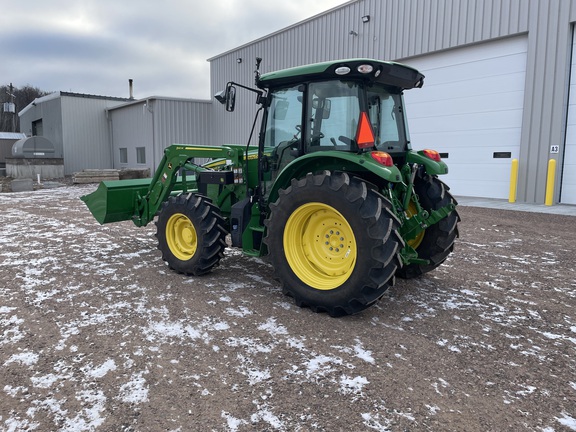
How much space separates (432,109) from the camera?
44.0ft

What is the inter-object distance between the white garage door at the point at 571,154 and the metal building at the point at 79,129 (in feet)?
78.3

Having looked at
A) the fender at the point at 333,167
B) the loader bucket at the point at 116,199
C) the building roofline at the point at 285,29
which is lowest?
the loader bucket at the point at 116,199

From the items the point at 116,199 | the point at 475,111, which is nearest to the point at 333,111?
the point at 116,199

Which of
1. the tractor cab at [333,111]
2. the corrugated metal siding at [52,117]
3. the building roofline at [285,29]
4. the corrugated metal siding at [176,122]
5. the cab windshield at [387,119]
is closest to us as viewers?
the tractor cab at [333,111]

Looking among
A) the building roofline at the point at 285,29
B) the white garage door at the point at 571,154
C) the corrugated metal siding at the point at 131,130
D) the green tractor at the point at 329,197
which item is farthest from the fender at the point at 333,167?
the corrugated metal siding at the point at 131,130

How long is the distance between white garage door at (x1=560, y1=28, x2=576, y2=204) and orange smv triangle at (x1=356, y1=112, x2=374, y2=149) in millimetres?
9007

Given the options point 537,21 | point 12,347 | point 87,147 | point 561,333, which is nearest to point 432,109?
point 537,21

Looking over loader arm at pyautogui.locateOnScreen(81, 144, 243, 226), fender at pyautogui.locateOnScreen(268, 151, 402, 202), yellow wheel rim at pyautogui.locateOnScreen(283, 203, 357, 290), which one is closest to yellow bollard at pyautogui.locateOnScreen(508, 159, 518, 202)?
loader arm at pyautogui.locateOnScreen(81, 144, 243, 226)

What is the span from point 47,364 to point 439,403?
2580mm

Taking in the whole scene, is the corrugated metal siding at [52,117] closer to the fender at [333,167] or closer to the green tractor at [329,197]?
the green tractor at [329,197]

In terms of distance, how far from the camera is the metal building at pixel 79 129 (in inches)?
1006

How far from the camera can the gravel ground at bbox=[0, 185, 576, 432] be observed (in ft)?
8.28

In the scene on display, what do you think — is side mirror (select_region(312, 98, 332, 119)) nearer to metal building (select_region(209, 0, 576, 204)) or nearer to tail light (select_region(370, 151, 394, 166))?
tail light (select_region(370, 151, 394, 166))

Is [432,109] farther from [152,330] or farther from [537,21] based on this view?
[152,330]
